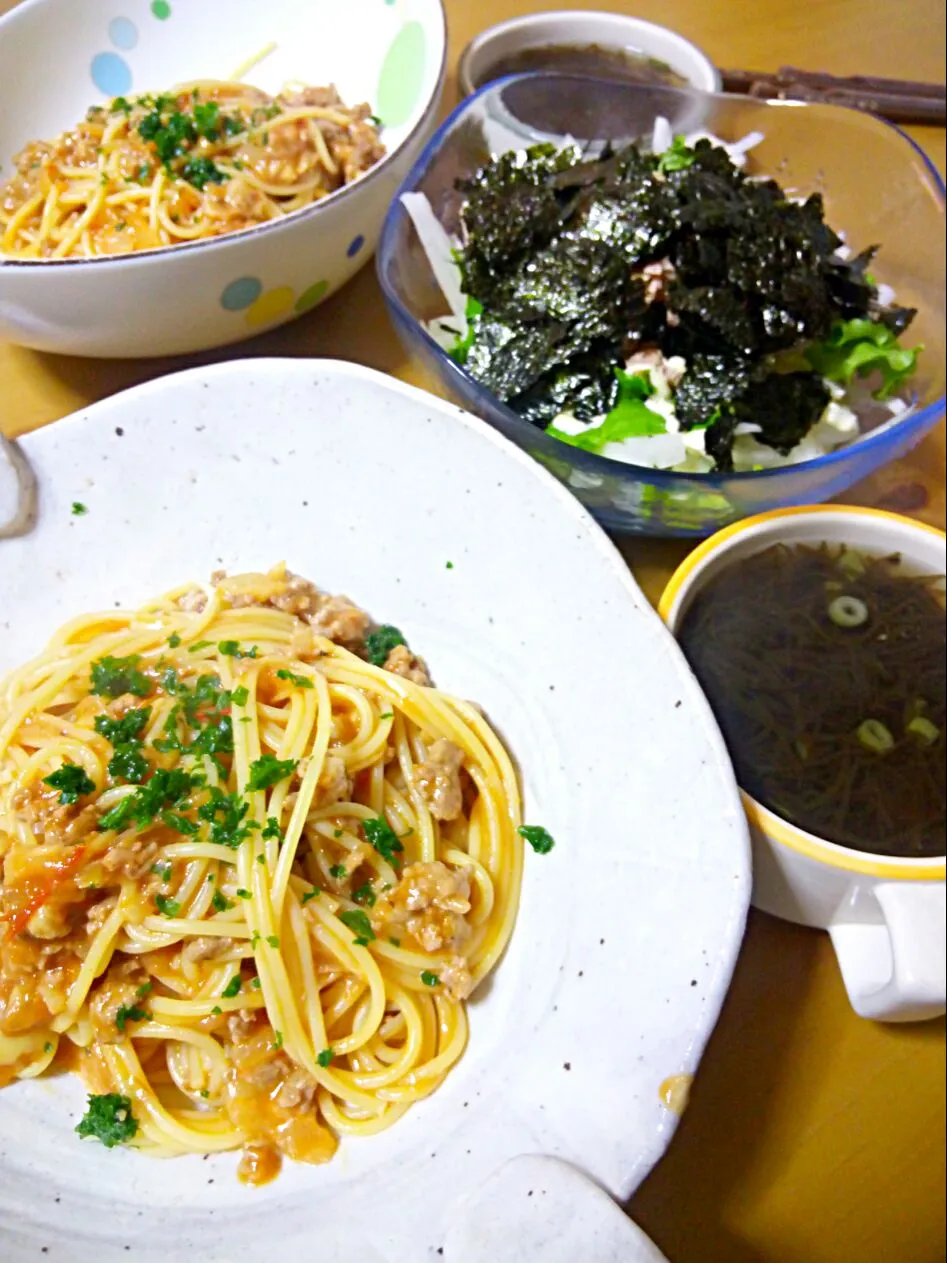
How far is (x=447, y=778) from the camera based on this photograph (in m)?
1.39


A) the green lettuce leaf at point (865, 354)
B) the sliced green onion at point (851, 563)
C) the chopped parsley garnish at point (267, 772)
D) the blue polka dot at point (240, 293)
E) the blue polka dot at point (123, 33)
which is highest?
the blue polka dot at point (123, 33)

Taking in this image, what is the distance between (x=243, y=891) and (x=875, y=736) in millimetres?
1002

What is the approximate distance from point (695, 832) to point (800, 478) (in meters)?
0.68

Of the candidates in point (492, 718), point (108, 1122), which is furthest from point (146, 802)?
point (492, 718)

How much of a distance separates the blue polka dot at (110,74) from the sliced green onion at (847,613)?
1.98 m

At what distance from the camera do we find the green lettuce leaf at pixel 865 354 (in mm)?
1771

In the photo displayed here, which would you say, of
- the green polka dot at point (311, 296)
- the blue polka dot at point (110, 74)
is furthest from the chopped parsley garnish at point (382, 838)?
the blue polka dot at point (110, 74)

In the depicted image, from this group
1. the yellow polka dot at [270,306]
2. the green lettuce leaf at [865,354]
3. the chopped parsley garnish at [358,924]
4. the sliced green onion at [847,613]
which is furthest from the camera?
the green lettuce leaf at [865,354]

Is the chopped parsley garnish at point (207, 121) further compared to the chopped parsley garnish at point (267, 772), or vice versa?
the chopped parsley garnish at point (207, 121)

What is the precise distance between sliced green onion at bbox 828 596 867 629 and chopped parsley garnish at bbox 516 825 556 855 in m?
0.62

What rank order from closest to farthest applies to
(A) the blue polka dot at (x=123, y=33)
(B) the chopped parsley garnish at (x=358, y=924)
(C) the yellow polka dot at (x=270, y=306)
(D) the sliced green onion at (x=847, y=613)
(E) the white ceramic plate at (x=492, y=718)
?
(E) the white ceramic plate at (x=492, y=718) → (B) the chopped parsley garnish at (x=358, y=924) → (D) the sliced green onion at (x=847, y=613) → (C) the yellow polka dot at (x=270, y=306) → (A) the blue polka dot at (x=123, y=33)

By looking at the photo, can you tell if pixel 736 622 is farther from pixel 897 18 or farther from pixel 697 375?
pixel 897 18

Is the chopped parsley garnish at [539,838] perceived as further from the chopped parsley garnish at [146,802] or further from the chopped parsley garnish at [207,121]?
the chopped parsley garnish at [207,121]

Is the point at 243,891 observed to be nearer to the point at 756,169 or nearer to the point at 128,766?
the point at 128,766
